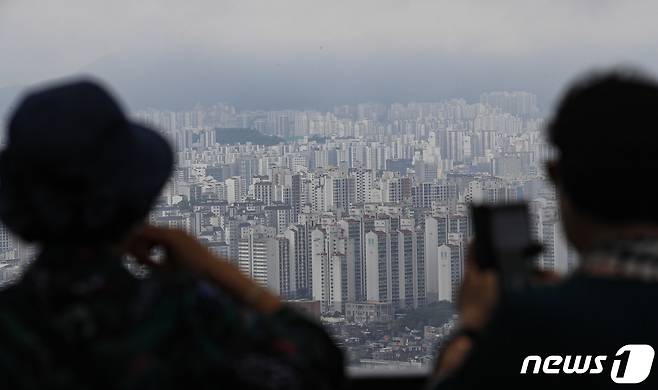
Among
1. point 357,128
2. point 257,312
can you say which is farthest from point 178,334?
point 357,128

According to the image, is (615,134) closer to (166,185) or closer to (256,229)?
(166,185)

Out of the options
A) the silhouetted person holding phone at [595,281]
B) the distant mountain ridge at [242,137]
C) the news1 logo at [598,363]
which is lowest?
the news1 logo at [598,363]

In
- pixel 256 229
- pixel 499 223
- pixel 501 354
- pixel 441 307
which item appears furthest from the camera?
pixel 256 229

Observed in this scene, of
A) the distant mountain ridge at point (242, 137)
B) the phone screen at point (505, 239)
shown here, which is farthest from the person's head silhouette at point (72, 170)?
the distant mountain ridge at point (242, 137)

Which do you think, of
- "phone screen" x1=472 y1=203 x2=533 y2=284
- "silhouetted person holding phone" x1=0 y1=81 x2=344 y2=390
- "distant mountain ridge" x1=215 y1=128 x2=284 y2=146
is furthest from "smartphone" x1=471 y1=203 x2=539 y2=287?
"distant mountain ridge" x1=215 y1=128 x2=284 y2=146

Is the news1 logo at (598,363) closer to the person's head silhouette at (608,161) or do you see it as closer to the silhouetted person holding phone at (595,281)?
the silhouetted person holding phone at (595,281)

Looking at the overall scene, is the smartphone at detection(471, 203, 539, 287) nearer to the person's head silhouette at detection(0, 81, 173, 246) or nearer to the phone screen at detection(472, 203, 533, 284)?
the phone screen at detection(472, 203, 533, 284)
